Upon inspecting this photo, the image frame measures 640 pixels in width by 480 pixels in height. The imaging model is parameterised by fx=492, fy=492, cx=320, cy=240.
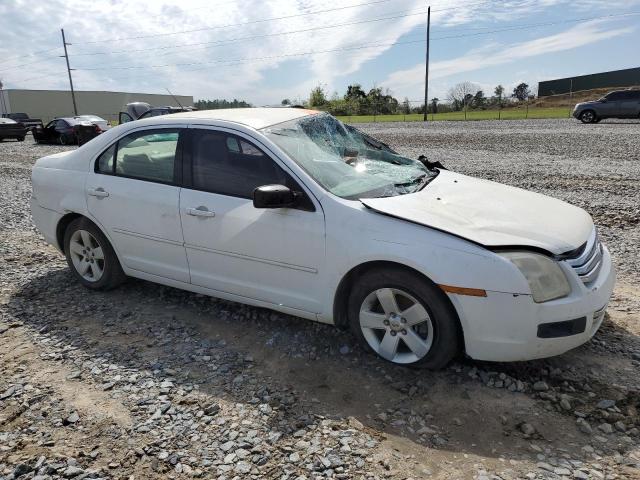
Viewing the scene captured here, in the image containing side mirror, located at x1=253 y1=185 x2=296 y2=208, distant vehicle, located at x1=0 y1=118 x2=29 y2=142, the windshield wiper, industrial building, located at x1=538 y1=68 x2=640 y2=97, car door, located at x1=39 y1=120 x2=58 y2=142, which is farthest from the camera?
industrial building, located at x1=538 y1=68 x2=640 y2=97

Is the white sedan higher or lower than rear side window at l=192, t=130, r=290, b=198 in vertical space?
lower

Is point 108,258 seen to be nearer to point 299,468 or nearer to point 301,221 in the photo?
point 301,221

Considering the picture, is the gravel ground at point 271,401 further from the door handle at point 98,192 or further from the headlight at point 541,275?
the door handle at point 98,192

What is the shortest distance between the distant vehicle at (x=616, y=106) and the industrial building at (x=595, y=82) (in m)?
39.5

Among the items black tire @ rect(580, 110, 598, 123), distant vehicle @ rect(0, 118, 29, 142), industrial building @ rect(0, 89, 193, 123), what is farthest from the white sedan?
industrial building @ rect(0, 89, 193, 123)

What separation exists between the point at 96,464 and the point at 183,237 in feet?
5.81

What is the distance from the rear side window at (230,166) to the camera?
354 centimetres

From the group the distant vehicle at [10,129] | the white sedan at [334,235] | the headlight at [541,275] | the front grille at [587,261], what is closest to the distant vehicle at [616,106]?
the white sedan at [334,235]

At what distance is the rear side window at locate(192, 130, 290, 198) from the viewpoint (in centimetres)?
354

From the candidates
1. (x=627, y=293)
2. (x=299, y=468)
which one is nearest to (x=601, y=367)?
(x=627, y=293)

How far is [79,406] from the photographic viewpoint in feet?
9.75

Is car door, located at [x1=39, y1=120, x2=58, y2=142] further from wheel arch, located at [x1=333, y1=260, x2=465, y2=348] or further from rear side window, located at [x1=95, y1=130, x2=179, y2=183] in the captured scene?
wheel arch, located at [x1=333, y1=260, x2=465, y2=348]

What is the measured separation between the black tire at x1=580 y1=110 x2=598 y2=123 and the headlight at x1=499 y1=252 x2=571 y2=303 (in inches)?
1024

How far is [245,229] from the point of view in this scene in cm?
350
